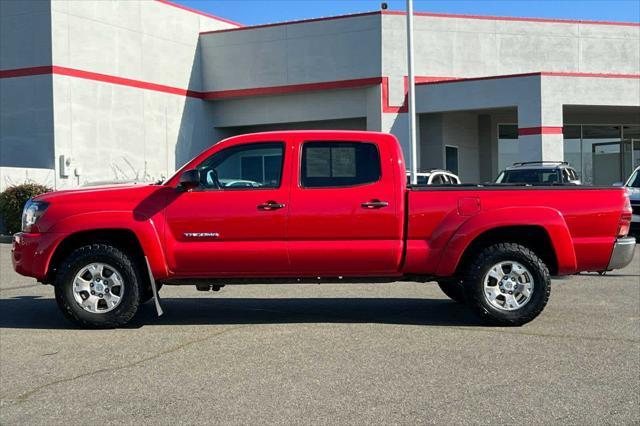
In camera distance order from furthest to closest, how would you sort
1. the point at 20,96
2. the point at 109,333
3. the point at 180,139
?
the point at 180,139
the point at 20,96
the point at 109,333

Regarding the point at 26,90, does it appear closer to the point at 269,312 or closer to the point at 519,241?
the point at 269,312

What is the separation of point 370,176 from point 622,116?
87.6 ft

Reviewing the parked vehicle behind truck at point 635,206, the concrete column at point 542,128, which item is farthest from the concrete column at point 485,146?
the parked vehicle behind truck at point 635,206

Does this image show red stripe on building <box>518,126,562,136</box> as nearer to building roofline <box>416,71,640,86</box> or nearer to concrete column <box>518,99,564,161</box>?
concrete column <box>518,99,564,161</box>

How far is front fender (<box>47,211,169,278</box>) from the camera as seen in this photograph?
7531 millimetres

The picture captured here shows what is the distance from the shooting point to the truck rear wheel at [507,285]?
24.7ft

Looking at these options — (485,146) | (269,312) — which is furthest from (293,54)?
(269,312)

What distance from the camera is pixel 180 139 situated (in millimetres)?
30172

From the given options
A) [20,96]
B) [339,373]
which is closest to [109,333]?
[339,373]

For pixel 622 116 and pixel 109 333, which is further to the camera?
pixel 622 116

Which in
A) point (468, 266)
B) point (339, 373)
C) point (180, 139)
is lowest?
point (339, 373)

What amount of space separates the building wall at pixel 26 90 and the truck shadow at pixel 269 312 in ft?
54.2

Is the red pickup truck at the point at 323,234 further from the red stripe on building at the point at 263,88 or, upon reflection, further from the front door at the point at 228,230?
the red stripe on building at the point at 263,88

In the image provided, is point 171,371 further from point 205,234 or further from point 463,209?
point 463,209
